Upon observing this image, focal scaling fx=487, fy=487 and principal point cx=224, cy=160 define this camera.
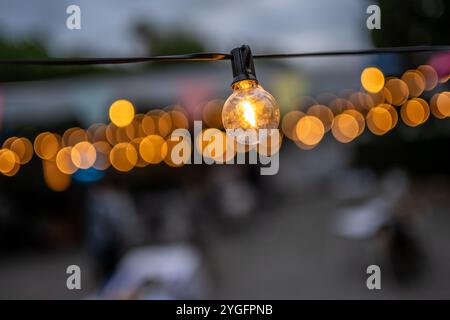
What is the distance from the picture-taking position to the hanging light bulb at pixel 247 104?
7.23 ft

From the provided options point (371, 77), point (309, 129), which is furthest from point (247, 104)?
point (309, 129)

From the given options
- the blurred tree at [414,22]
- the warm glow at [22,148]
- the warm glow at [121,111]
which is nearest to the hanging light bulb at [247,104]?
the blurred tree at [414,22]

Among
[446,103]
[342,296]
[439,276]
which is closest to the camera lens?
[342,296]

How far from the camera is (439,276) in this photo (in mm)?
7957

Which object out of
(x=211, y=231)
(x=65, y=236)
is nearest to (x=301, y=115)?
(x=211, y=231)

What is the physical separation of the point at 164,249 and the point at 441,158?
12.4 m

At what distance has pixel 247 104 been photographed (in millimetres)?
2195

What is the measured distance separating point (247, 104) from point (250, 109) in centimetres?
3

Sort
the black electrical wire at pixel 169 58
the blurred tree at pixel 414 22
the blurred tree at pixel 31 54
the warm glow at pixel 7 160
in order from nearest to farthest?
the black electrical wire at pixel 169 58, the blurred tree at pixel 414 22, the warm glow at pixel 7 160, the blurred tree at pixel 31 54

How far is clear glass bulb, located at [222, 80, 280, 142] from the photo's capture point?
7.22ft

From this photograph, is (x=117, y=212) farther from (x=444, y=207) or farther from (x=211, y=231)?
(x=444, y=207)

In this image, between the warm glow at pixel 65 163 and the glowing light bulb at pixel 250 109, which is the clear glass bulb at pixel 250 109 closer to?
the glowing light bulb at pixel 250 109

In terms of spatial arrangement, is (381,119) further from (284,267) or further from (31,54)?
(31,54)

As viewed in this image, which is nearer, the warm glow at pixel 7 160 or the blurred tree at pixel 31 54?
the warm glow at pixel 7 160
